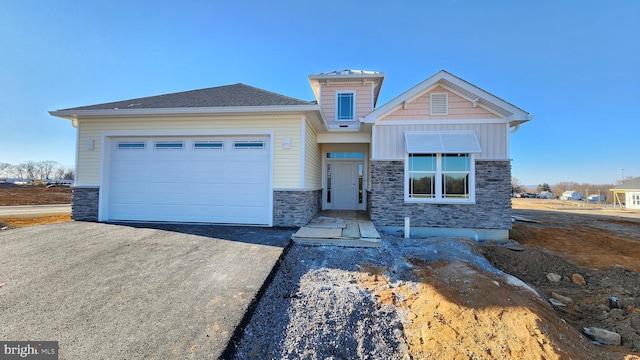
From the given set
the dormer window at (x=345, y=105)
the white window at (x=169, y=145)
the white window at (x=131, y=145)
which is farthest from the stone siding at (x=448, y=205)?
the white window at (x=131, y=145)

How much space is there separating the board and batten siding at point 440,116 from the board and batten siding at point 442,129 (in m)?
0.25

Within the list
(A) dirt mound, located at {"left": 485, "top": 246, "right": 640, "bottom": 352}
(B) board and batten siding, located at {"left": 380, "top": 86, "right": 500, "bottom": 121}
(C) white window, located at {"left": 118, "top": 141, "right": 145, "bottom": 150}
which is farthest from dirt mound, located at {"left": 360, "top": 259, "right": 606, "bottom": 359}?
(C) white window, located at {"left": 118, "top": 141, "right": 145, "bottom": 150}

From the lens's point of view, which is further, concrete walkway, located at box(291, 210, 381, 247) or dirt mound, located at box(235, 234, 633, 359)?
concrete walkway, located at box(291, 210, 381, 247)

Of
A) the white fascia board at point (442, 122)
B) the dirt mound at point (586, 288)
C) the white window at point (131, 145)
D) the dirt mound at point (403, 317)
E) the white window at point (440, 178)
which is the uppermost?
the white fascia board at point (442, 122)

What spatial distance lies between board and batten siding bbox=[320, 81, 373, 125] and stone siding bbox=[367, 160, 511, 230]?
376cm

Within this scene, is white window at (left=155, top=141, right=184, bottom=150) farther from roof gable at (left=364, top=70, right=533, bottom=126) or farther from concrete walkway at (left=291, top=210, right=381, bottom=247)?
roof gable at (left=364, top=70, right=533, bottom=126)

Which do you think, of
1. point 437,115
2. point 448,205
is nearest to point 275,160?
point 437,115

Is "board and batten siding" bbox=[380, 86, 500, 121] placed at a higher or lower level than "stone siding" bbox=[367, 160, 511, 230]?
higher

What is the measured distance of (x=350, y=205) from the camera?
35.6 ft

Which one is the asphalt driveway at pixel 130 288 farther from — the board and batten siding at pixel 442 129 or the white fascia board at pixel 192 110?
the board and batten siding at pixel 442 129

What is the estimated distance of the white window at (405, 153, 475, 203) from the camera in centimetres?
741

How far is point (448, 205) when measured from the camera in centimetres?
746

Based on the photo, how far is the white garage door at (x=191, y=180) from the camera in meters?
7.24

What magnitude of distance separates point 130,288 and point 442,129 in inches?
324
